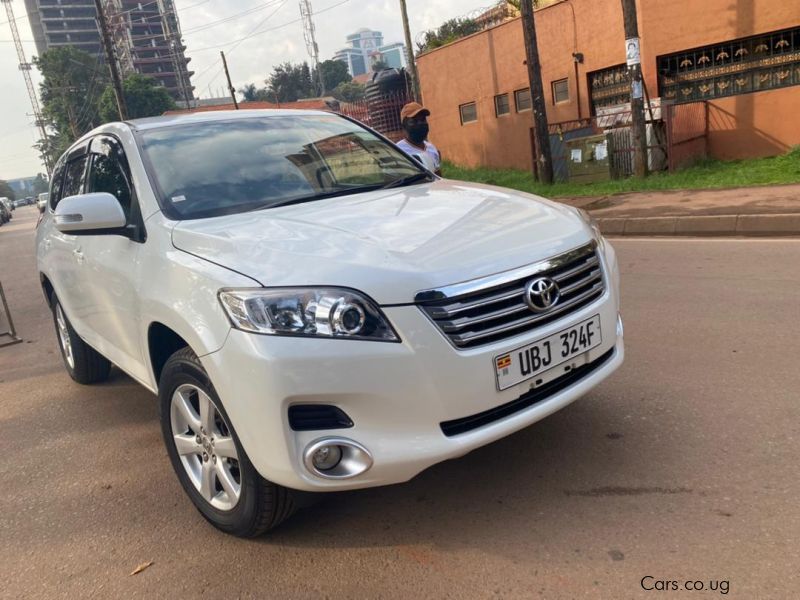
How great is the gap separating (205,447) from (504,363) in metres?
1.27

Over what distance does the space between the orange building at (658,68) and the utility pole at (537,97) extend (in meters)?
2.62

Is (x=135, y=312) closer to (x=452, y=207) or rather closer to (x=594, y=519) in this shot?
(x=452, y=207)

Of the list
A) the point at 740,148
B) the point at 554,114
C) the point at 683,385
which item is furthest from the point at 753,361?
the point at 554,114

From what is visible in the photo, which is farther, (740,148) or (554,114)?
(554,114)

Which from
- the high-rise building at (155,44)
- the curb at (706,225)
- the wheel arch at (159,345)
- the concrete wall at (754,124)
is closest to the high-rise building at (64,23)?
the high-rise building at (155,44)

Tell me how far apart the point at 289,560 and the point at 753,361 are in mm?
2913

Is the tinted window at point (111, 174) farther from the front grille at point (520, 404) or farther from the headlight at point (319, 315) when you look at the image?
the front grille at point (520, 404)

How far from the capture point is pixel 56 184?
16.2 ft

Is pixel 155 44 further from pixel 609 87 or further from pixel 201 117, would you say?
pixel 201 117

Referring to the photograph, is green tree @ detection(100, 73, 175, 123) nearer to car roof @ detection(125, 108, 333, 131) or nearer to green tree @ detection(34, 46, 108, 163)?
green tree @ detection(34, 46, 108, 163)

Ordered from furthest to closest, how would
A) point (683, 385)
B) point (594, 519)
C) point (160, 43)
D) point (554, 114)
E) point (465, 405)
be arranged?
point (160, 43) → point (554, 114) → point (683, 385) → point (594, 519) → point (465, 405)

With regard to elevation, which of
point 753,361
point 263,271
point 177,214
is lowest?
point 753,361

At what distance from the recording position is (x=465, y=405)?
2.30 m

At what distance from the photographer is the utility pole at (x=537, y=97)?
1333 centimetres
